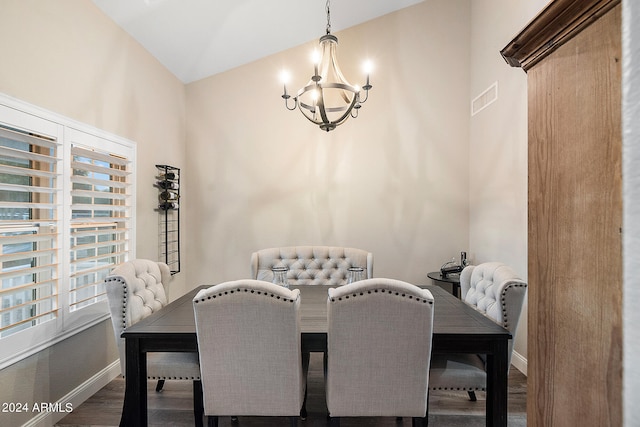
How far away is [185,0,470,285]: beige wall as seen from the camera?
3801mm

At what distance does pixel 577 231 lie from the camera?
0.50 meters

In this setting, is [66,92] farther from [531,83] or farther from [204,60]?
[531,83]

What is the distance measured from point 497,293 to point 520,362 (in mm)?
1508

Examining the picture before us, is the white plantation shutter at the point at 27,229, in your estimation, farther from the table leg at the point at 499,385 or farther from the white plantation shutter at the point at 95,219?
the table leg at the point at 499,385

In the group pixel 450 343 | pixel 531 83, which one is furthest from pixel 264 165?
pixel 531 83

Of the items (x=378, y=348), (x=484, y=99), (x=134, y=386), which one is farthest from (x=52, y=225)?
(x=484, y=99)

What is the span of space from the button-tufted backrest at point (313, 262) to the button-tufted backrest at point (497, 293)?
3.50 ft

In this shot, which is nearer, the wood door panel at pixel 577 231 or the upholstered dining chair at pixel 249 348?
the wood door panel at pixel 577 231

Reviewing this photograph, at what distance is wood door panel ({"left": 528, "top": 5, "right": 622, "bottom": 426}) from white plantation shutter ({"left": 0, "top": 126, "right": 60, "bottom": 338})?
2.31m

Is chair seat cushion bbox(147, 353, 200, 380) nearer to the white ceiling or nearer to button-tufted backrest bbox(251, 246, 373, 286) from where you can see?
button-tufted backrest bbox(251, 246, 373, 286)

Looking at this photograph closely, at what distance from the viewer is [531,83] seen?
0.64 metres

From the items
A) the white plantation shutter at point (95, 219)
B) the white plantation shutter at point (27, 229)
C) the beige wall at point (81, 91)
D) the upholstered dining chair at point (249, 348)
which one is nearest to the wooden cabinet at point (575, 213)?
the upholstered dining chair at point (249, 348)

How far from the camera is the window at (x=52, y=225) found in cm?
180

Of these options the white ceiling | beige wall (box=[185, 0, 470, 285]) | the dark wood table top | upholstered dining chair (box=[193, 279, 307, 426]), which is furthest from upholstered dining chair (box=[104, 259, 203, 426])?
the white ceiling
